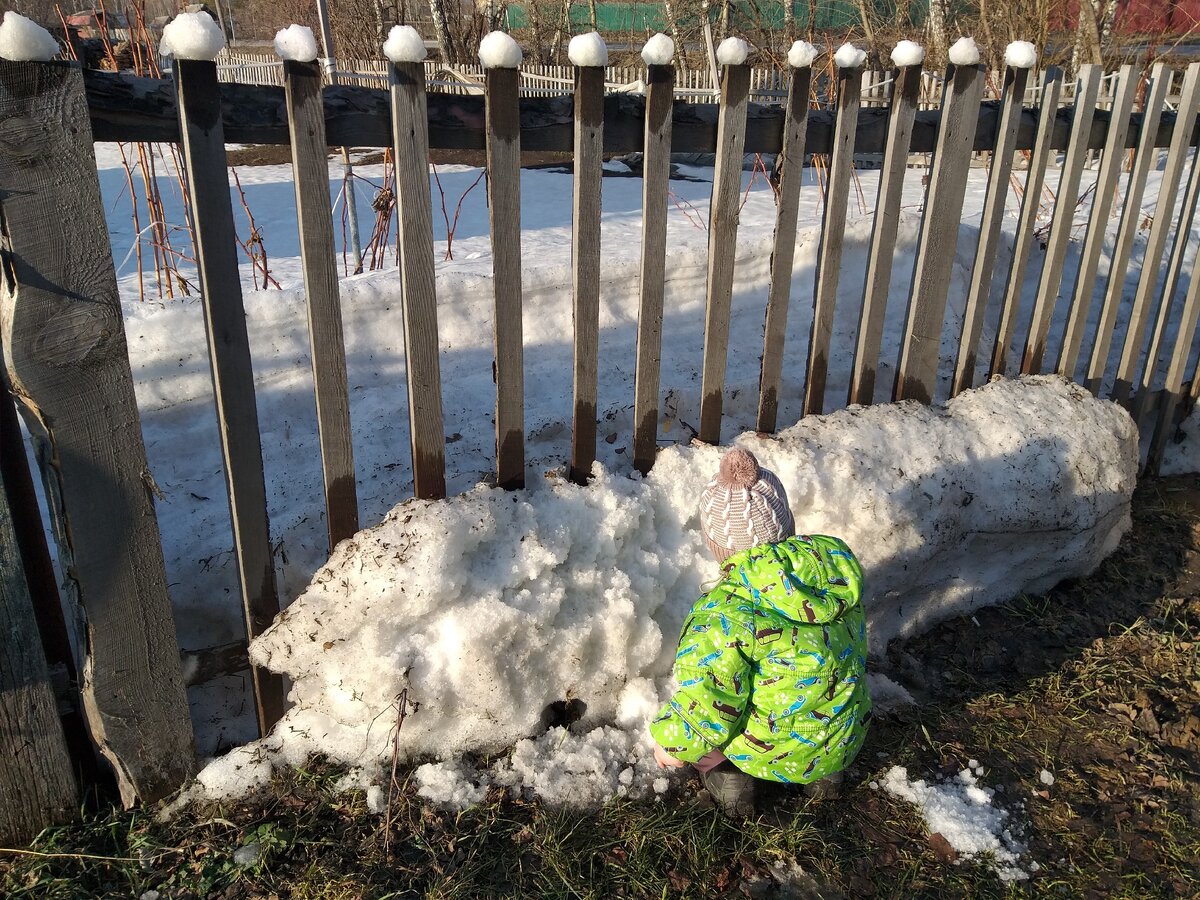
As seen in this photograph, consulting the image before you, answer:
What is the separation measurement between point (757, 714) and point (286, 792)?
1270 mm

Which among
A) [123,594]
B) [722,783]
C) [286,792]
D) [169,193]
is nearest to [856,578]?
[722,783]

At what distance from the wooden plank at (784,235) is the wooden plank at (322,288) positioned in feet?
4.54

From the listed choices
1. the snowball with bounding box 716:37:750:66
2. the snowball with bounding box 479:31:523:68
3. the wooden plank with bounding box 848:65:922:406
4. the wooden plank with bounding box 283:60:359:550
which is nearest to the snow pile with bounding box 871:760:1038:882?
the wooden plank with bounding box 848:65:922:406

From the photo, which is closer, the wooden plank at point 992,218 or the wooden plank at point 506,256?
the wooden plank at point 506,256

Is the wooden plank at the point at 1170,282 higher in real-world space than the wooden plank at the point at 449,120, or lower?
lower

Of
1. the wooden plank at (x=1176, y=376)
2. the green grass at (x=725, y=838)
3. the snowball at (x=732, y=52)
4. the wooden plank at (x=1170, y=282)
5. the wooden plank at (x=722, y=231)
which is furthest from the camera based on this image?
the wooden plank at (x=1176, y=376)

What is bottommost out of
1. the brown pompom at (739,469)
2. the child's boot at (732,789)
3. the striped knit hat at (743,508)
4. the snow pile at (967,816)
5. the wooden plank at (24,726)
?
the snow pile at (967,816)

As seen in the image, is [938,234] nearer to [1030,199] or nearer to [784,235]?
[1030,199]

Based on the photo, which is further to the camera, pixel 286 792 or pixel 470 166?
pixel 470 166

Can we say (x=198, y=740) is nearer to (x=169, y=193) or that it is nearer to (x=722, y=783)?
(x=722, y=783)

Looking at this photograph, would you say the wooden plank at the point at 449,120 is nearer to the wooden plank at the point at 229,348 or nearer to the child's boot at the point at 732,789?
the wooden plank at the point at 229,348

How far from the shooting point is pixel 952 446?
3.10m

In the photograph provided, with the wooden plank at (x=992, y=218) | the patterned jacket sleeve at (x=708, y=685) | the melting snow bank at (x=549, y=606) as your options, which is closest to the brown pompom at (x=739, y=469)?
the patterned jacket sleeve at (x=708, y=685)

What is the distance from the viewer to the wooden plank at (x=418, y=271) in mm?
2004
